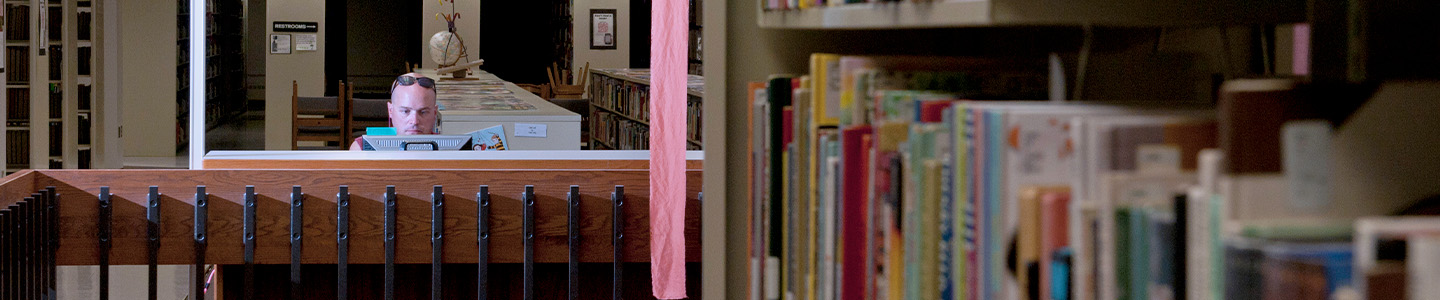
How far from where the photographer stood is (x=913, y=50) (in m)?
1.21

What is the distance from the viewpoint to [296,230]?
286 centimetres

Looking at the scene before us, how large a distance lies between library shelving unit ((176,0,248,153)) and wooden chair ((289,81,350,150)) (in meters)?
2.88

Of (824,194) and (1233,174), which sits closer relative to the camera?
(1233,174)

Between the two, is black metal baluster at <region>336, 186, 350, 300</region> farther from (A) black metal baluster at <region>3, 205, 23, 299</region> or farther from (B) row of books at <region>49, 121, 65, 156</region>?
(B) row of books at <region>49, 121, 65, 156</region>

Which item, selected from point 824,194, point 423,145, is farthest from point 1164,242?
point 423,145

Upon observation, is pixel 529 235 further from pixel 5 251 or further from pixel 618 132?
pixel 618 132

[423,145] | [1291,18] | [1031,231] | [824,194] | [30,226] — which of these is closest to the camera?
[1031,231]

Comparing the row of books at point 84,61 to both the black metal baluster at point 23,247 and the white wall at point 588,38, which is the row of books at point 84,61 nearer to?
the white wall at point 588,38

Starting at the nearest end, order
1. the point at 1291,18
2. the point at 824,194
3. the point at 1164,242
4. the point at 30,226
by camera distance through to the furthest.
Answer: the point at 1164,242, the point at 1291,18, the point at 824,194, the point at 30,226

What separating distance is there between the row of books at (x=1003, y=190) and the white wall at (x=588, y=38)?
39.6 feet

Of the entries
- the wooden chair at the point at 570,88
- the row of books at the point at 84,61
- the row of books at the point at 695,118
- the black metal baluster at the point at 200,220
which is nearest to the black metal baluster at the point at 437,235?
the black metal baluster at the point at 200,220

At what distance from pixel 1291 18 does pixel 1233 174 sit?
377 mm

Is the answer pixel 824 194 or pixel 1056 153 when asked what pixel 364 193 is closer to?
pixel 824 194

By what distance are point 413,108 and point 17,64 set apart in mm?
6831
